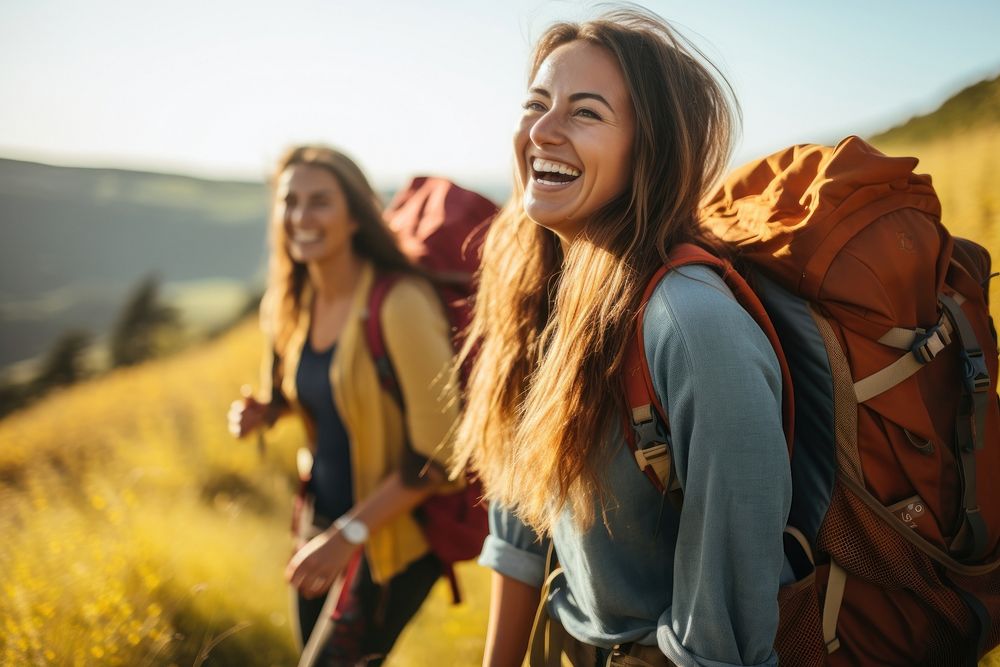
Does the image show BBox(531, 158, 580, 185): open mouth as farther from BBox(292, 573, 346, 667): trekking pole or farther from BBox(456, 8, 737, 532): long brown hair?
BBox(292, 573, 346, 667): trekking pole

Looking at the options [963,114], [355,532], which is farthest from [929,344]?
[963,114]

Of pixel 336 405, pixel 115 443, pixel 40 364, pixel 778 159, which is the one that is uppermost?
pixel 778 159

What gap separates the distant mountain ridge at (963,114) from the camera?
12.6 feet

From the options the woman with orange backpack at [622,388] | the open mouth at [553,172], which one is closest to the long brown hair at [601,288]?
the woman with orange backpack at [622,388]

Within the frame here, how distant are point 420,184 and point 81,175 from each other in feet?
31.7

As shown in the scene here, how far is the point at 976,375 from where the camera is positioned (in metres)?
1.41

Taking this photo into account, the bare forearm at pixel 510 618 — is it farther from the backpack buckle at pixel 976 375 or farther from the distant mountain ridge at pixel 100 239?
the distant mountain ridge at pixel 100 239

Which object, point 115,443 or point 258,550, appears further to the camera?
point 115,443

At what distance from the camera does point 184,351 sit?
877 cm

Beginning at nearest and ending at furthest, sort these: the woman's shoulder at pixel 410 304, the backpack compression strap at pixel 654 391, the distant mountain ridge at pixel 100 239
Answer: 1. the backpack compression strap at pixel 654 391
2. the woman's shoulder at pixel 410 304
3. the distant mountain ridge at pixel 100 239

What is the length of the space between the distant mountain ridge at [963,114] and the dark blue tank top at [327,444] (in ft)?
11.3

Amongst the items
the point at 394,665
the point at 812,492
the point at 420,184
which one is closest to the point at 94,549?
the point at 394,665

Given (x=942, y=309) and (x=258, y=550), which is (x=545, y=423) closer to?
(x=942, y=309)

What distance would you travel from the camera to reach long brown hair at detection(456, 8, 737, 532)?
1.42 m
